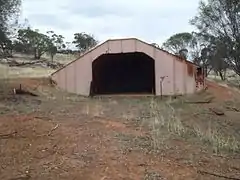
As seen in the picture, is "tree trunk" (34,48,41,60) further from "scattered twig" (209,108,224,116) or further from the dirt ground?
the dirt ground

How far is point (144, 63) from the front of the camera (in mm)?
32219

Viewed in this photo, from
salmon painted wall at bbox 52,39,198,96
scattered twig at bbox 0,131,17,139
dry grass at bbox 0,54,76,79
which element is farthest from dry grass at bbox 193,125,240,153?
dry grass at bbox 0,54,76,79

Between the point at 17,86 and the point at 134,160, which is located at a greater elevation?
the point at 17,86

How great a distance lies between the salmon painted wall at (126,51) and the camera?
24922 millimetres

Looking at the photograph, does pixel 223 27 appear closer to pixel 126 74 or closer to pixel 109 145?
pixel 126 74

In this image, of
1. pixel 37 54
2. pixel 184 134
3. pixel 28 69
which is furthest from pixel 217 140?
pixel 37 54

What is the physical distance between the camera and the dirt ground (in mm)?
9234

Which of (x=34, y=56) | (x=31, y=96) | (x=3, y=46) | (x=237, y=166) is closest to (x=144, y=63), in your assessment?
(x=3, y=46)

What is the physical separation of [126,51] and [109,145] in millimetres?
14753

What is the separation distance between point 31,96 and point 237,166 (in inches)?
462

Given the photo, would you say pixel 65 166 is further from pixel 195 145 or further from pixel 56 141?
pixel 195 145

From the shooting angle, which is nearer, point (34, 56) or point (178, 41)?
point (34, 56)

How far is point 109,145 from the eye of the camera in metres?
10.9

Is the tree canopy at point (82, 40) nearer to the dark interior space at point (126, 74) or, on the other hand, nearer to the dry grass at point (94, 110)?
the dark interior space at point (126, 74)
